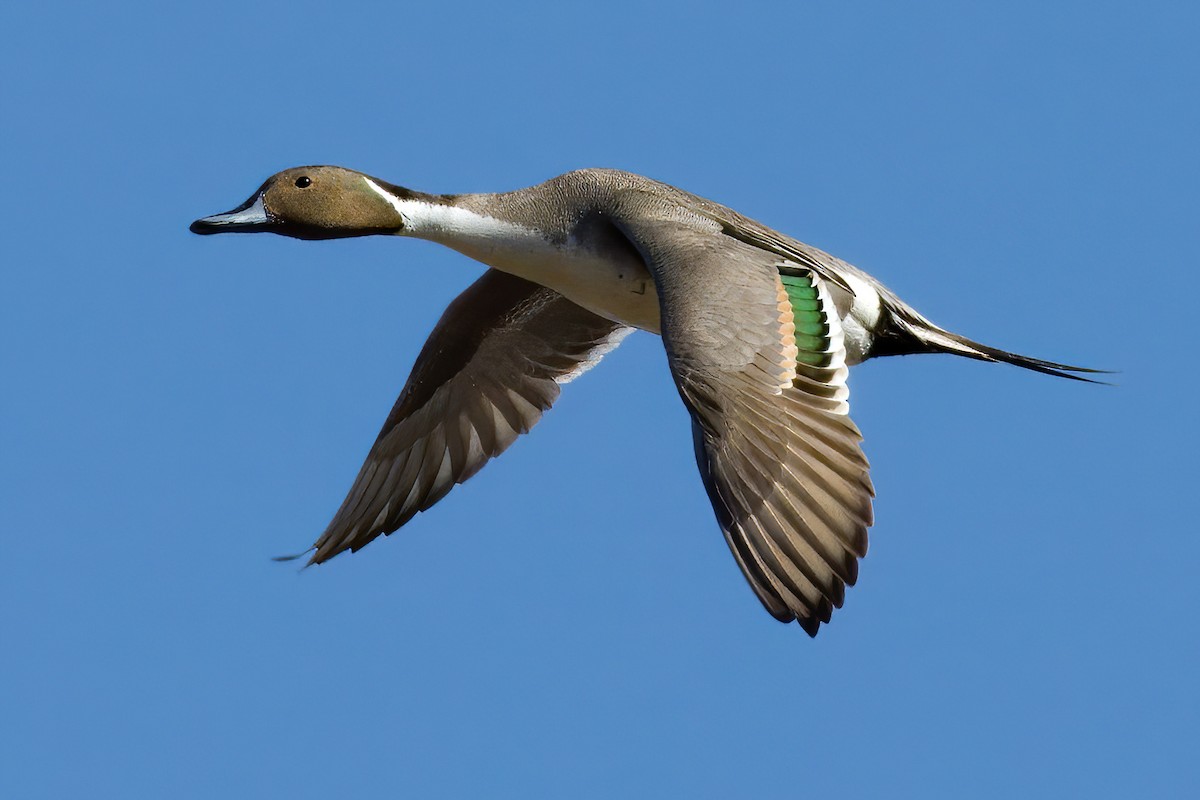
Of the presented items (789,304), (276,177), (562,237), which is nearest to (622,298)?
(562,237)

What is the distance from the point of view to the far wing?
9844mm

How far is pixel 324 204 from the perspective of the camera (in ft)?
29.1

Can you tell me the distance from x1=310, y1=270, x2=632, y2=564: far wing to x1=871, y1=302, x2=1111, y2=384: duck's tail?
1.66 meters

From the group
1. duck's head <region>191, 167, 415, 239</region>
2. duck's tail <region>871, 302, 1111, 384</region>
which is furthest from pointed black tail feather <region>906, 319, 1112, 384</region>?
duck's head <region>191, 167, 415, 239</region>

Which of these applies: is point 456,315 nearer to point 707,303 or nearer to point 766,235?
point 766,235

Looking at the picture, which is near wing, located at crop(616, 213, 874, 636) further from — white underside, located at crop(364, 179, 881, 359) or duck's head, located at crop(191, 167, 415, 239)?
duck's head, located at crop(191, 167, 415, 239)

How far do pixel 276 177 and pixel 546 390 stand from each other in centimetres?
194

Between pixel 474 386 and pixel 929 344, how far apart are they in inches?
96.5

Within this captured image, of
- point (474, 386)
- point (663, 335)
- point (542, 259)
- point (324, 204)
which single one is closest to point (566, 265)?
point (542, 259)

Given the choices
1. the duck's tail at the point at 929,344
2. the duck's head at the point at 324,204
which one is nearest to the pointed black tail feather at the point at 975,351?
the duck's tail at the point at 929,344

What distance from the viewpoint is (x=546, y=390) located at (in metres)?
9.95

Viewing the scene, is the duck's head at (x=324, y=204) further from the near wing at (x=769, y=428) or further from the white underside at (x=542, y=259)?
the near wing at (x=769, y=428)

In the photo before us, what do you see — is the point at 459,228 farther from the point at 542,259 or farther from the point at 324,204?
the point at 324,204

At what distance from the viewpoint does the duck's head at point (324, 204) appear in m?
8.80
